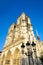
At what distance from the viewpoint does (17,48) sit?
27.6m

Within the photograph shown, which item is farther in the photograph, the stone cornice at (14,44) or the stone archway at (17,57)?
the stone cornice at (14,44)

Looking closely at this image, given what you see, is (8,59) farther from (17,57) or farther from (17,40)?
(17,40)

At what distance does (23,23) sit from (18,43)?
20.2 ft

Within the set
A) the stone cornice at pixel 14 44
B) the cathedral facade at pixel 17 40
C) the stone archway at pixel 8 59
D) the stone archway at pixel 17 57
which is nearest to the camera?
the cathedral facade at pixel 17 40

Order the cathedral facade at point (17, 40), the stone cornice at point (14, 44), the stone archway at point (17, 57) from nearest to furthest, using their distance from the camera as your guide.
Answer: the cathedral facade at point (17, 40) < the stone archway at point (17, 57) < the stone cornice at point (14, 44)

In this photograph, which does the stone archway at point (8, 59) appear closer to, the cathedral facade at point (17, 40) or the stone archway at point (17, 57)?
the cathedral facade at point (17, 40)

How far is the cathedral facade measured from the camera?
27.1 metres

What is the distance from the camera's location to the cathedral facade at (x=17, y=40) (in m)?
27.1

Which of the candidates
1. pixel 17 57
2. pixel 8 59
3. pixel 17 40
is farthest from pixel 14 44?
pixel 8 59

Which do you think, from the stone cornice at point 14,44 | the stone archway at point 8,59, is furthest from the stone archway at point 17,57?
the stone archway at point 8,59

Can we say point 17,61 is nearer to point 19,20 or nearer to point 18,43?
point 18,43

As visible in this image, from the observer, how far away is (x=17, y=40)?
29234mm

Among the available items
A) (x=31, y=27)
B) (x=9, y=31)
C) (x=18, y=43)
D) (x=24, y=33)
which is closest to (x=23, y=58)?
(x=18, y=43)

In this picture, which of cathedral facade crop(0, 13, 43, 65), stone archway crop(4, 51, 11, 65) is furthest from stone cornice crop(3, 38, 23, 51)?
stone archway crop(4, 51, 11, 65)
